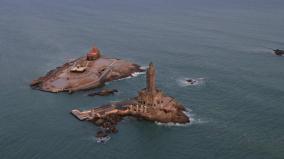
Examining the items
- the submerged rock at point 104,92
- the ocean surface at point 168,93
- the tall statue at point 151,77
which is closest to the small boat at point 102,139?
the ocean surface at point 168,93

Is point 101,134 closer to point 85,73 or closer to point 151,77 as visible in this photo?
point 151,77

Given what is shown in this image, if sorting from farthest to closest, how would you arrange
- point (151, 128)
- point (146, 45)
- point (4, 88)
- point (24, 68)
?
point (146, 45), point (24, 68), point (4, 88), point (151, 128)

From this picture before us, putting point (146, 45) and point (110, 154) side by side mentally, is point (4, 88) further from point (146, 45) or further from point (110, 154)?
point (146, 45)

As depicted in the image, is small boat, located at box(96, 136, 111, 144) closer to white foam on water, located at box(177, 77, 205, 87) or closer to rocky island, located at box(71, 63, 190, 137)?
rocky island, located at box(71, 63, 190, 137)

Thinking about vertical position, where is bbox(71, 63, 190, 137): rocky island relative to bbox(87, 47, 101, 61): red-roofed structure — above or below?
below

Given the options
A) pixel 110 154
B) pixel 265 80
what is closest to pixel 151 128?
pixel 110 154

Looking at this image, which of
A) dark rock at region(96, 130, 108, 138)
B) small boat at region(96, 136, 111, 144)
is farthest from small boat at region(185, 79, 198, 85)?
small boat at region(96, 136, 111, 144)
